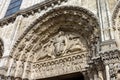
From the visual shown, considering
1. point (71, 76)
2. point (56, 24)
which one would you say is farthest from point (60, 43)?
point (71, 76)

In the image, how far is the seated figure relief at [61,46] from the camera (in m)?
6.75

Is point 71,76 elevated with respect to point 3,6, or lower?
lower

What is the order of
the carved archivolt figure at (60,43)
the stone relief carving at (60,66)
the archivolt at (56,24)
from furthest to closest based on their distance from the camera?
the carved archivolt figure at (60,43)
the archivolt at (56,24)
the stone relief carving at (60,66)

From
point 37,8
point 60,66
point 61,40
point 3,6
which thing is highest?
point 3,6


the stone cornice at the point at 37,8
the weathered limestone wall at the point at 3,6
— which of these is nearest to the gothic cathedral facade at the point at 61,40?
the stone cornice at the point at 37,8

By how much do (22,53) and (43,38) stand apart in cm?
106

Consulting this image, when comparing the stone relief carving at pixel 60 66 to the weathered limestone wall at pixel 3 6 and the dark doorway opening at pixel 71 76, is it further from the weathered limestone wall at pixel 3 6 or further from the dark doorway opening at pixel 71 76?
the weathered limestone wall at pixel 3 6

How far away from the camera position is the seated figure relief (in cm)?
675

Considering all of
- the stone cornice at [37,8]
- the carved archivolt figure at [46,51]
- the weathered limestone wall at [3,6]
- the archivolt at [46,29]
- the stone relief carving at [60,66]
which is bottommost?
the stone relief carving at [60,66]

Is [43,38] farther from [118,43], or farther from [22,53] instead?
[118,43]

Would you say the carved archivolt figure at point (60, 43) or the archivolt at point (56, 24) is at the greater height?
the archivolt at point (56, 24)

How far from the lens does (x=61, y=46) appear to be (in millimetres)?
7027

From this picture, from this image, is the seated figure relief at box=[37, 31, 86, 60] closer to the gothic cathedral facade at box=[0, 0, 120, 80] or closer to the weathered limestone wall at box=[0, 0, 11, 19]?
the gothic cathedral facade at box=[0, 0, 120, 80]

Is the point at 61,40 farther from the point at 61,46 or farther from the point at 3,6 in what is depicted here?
the point at 3,6
